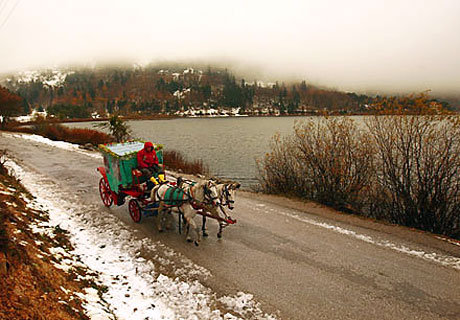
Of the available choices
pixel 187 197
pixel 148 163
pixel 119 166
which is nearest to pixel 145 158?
pixel 148 163

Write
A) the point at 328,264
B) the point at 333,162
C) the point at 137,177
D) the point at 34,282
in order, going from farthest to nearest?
the point at 333,162 → the point at 137,177 → the point at 328,264 → the point at 34,282

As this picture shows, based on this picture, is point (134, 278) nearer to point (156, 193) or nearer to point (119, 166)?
point (156, 193)

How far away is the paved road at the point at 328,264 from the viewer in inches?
199

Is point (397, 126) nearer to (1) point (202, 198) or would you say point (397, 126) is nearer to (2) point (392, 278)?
(2) point (392, 278)

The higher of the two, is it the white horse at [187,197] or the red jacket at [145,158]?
the red jacket at [145,158]

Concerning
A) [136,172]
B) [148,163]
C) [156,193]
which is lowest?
[156,193]

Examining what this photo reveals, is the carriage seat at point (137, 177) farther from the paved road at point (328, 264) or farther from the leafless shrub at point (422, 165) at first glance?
the leafless shrub at point (422, 165)

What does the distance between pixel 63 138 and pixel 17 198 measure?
31490 mm

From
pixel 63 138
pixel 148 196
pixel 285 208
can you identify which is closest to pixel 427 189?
pixel 285 208

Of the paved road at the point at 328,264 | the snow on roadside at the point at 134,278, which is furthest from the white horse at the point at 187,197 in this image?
the snow on roadside at the point at 134,278

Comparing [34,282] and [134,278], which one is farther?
[134,278]

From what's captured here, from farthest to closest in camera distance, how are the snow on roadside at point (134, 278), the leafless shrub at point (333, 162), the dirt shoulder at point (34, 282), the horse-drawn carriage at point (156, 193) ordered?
the leafless shrub at point (333, 162) < the horse-drawn carriage at point (156, 193) < the snow on roadside at point (134, 278) < the dirt shoulder at point (34, 282)

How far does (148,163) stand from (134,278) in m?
3.80

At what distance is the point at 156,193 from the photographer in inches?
303
